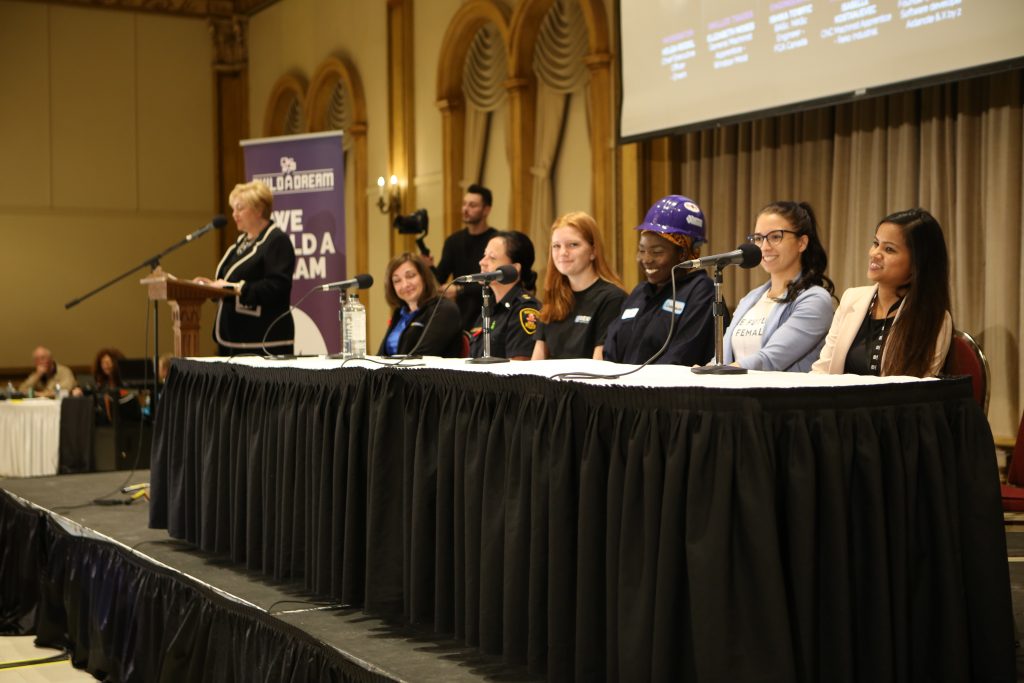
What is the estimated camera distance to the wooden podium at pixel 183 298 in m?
4.19

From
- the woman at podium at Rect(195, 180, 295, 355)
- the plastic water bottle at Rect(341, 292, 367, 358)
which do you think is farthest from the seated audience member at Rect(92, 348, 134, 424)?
the plastic water bottle at Rect(341, 292, 367, 358)

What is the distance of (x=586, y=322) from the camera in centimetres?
354

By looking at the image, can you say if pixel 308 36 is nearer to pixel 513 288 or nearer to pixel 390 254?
pixel 390 254

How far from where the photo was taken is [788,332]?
118 inches

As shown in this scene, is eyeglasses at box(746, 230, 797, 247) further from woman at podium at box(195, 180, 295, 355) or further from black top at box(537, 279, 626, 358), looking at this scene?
woman at podium at box(195, 180, 295, 355)

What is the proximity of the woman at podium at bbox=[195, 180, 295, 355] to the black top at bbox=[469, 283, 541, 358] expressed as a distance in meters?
0.85

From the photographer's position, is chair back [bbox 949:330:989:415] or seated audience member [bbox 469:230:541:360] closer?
chair back [bbox 949:330:989:415]

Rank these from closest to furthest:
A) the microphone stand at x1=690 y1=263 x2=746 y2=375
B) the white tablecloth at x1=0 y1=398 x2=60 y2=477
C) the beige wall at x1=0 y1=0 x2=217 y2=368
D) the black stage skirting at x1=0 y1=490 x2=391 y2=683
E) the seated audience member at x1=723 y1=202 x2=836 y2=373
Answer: the microphone stand at x1=690 y1=263 x2=746 y2=375, the black stage skirting at x1=0 y1=490 x2=391 y2=683, the seated audience member at x1=723 y1=202 x2=836 y2=373, the white tablecloth at x1=0 y1=398 x2=60 y2=477, the beige wall at x1=0 y1=0 x2=217 y2=368

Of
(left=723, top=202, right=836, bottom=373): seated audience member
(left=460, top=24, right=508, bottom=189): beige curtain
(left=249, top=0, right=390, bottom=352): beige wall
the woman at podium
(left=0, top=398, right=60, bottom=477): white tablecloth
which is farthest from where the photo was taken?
(left=249, top=0, right=390, bottom=352): beige wall

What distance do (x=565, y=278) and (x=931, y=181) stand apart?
73.3 inches

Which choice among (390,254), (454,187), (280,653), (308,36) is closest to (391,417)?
(280,653)

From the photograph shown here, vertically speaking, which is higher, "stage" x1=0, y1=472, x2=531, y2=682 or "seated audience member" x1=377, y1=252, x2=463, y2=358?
"seated audience member" x1=377, y1=252, x2=463, y2=358

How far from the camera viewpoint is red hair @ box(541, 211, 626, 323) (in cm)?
355

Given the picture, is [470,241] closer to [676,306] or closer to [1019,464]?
[676,306]
